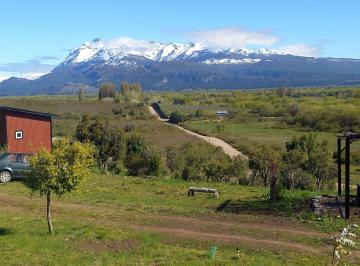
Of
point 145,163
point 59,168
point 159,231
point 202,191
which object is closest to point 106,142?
point 145,163

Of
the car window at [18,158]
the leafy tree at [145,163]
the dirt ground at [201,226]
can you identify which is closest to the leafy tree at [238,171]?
the leafy tree at [145,163]

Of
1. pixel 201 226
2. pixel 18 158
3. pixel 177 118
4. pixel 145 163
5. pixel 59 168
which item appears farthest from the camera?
pixel 177 118

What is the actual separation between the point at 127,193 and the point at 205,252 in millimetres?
10594

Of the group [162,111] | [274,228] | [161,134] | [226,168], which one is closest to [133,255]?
[274,228]

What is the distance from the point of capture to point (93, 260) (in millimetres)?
12961

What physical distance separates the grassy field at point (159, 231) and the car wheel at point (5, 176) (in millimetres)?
2811

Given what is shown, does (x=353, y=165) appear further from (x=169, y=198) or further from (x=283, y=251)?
(x=283, y=251)

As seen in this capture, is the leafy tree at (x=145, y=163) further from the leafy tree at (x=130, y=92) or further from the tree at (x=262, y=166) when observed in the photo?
the leafy tree at (x=130, y=92)

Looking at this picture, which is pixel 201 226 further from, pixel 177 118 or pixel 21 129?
pixel 177 118

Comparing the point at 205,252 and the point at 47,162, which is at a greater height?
the point at 47,162

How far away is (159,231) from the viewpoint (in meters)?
16.0

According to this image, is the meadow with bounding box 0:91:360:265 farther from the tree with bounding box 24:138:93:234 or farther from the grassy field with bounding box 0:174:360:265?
the tree with bounding box 24:138:93:234

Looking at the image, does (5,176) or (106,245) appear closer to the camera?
(106,245)

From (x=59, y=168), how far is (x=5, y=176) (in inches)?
452
